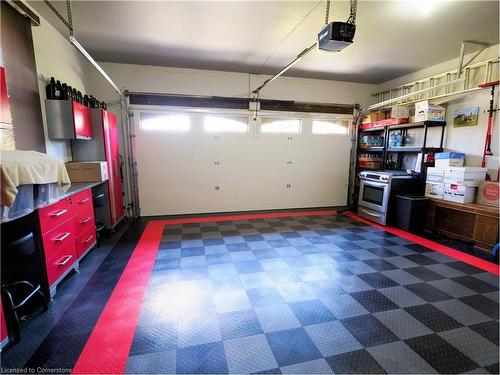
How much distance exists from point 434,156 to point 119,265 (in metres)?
5.39

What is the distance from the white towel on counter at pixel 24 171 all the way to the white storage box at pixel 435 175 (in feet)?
17.1

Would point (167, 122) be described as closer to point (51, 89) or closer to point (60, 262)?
point (51, 89)

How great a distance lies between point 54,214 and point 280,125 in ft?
15.0

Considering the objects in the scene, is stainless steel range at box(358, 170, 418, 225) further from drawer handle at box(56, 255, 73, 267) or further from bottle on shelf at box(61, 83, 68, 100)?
bottle on shelf at box(61, 83, 68, 100)

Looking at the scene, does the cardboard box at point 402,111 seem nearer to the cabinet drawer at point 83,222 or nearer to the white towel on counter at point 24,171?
the white towel on counter at point 24,171

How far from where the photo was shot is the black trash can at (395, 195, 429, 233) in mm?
4055

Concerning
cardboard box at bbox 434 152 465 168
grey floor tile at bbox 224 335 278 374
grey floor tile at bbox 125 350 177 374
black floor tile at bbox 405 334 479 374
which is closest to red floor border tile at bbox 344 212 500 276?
cardboard box at bbox 434 152 465 168

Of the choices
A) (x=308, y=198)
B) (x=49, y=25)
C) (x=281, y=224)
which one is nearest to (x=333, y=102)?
(x=308, y=198)

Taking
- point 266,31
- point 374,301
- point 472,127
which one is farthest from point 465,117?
point 374,301

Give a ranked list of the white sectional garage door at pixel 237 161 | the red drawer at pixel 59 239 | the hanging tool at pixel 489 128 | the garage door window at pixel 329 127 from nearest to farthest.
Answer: the red drawer at pixel 59 239 < the hanging tool at pixel 489 128 < the white sectional garage door at pixel 237 161 < the garage door window at pixel 329 127

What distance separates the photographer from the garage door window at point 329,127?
5770mm

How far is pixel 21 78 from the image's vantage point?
103 inches

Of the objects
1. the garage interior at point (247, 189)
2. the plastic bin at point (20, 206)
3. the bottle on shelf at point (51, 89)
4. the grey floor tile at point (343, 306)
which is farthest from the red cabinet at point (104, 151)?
the grey floor tile at point (343, 306)

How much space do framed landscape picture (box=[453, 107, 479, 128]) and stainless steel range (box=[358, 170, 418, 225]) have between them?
1.14 m
